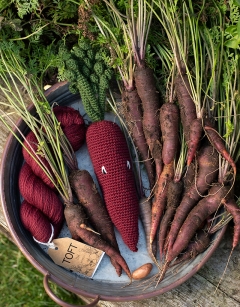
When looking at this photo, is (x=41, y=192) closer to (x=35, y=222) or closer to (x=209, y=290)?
(x=35, y=222)

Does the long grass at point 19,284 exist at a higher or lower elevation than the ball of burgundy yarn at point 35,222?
lower

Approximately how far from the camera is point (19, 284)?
183cm

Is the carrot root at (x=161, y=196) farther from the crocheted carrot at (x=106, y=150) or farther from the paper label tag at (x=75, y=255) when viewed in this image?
the paper label tag at (x=75, y=255)

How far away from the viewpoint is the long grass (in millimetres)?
1808

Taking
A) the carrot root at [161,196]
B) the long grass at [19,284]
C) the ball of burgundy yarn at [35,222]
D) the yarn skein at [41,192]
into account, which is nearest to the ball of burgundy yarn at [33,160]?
the yarn skein at [41,192]

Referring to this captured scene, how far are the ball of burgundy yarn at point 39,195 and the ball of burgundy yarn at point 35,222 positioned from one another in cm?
2

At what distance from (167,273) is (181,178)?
1.09 feet

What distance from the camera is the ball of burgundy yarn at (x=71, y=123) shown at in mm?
1507

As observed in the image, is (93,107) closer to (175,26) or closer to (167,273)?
(175,26)

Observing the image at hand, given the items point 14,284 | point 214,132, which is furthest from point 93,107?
point 14,284

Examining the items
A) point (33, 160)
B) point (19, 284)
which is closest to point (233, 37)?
point (33, 160)

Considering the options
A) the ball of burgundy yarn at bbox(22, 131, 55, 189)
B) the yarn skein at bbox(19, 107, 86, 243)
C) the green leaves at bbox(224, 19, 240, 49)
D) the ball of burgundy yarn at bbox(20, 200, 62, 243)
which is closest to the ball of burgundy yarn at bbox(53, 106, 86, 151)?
the yarn skein at bbox(19, 107, 86, 243)

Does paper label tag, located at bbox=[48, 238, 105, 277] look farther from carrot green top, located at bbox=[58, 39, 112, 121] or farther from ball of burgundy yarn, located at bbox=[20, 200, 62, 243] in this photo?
carrot green top, located at bbox=[58, 39, 112, 121]

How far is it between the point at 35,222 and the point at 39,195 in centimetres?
9
